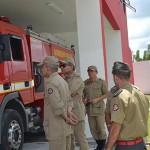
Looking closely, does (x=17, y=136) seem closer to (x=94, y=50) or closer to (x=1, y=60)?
(x=1, y=60)

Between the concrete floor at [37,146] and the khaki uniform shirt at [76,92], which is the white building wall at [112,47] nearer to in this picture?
the concrete floor at [37,146]

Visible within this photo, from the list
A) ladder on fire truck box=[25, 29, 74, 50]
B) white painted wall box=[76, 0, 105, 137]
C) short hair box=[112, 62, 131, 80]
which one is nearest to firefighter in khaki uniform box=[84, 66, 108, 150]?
white painted wall box=[76, 0, 105, 137]

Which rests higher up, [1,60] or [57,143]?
[1,60]

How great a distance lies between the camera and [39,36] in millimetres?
8766

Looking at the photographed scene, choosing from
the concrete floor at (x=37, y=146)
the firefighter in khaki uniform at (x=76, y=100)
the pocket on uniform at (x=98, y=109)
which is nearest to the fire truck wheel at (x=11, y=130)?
the concrete floor at (x=37, y=146)

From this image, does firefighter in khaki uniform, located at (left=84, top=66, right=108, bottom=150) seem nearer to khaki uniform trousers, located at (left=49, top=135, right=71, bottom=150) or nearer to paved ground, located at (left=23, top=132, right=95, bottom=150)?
paved ground, located at (left=23, top=132, right=95, bottom=150)

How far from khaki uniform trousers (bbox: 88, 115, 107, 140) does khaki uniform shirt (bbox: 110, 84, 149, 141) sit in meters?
3.52

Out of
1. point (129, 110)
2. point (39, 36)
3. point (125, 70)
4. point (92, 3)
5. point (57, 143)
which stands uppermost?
point (92, 3)

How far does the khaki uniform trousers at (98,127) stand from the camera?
6.78 metres

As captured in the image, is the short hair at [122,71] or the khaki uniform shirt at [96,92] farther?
the khaki uniform shirt at [96,92]

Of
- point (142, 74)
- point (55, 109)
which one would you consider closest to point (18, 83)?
point (55, 109)

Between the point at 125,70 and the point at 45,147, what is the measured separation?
4.98 meters

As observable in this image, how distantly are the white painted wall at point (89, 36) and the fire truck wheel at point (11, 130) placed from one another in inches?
80.1

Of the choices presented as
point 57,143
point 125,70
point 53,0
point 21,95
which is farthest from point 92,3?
point 125,70
